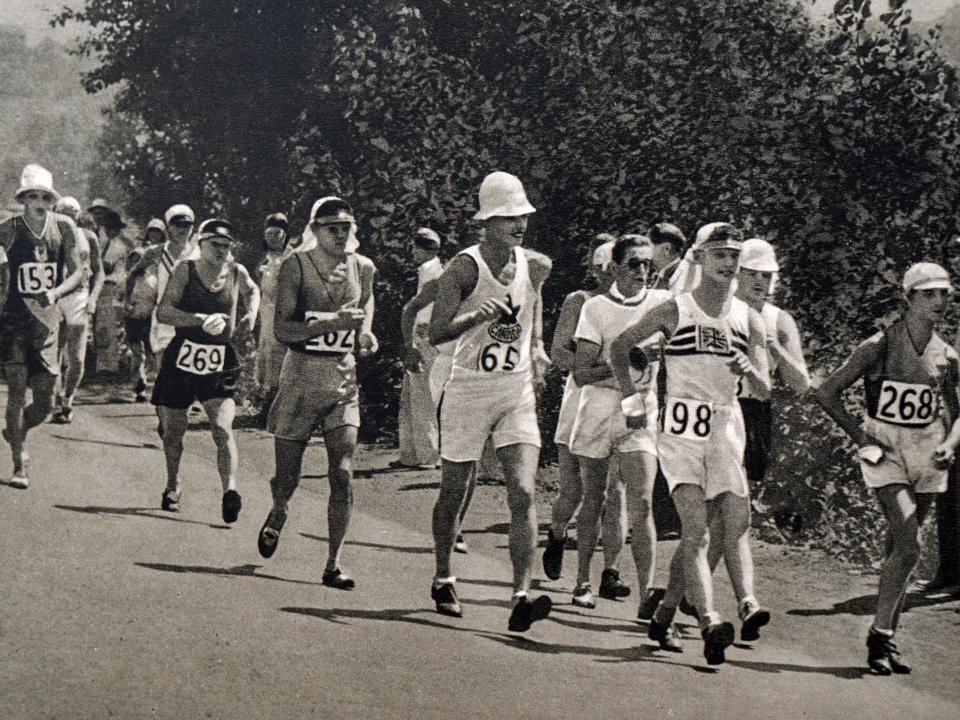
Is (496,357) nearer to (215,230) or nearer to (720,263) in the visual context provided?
(720,263)

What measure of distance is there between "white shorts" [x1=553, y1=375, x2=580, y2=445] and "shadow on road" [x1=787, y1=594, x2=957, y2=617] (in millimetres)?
1702

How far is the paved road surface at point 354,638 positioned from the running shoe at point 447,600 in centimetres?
11

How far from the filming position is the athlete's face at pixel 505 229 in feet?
26.4

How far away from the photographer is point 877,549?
11125 millimetres

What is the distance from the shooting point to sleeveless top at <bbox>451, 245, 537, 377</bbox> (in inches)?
318

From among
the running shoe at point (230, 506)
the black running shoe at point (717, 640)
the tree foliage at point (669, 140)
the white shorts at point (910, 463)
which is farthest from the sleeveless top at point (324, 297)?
the tree foliage at point (669, 140)

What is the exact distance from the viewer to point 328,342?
30.3ft

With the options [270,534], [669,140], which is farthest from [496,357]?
[669,140]

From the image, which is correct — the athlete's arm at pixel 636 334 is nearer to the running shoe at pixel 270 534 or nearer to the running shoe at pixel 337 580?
the running shoe at pixel 337 580

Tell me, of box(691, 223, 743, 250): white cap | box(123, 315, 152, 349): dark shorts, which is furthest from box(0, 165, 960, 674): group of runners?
box(123, 315, 152, 349): dark shorts

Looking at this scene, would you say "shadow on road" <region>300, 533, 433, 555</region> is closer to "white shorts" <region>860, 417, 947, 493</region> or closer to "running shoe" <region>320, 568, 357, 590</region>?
"running shoe" <region>320, 568, 357, 590</region>

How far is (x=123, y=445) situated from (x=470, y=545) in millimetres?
4813

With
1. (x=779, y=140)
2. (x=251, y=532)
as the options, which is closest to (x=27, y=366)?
(x=251, y=532)

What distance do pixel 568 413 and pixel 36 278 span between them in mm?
4548
